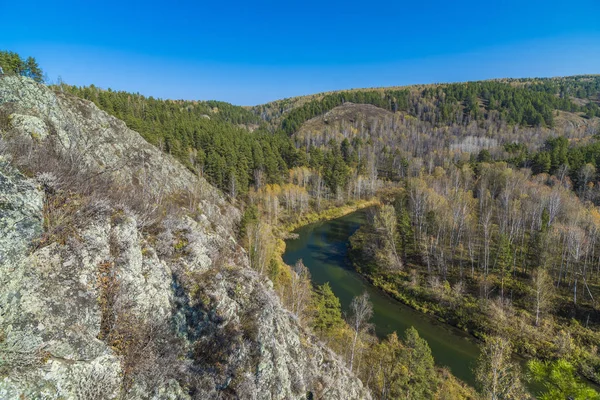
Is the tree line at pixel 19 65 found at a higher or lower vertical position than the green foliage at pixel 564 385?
higher

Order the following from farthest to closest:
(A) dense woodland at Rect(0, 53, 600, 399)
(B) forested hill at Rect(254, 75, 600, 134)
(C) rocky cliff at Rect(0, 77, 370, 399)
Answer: (B) forested hill at Rect(254, 75, 600, 134)
(A) dense woodland at Rect(0, 53, 600, 399)
(C) rocky cliff at Rect(0, 77, 370, 399)

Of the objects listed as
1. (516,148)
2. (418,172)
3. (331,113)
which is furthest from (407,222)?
(331,113)

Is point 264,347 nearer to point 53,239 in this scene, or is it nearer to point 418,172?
point 53,239

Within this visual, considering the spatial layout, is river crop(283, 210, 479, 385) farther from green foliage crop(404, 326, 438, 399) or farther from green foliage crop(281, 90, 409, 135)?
green foliage crop(281, 90, 409, 135)

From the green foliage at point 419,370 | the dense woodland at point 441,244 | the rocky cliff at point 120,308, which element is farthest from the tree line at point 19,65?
the green foliage at point 419,370

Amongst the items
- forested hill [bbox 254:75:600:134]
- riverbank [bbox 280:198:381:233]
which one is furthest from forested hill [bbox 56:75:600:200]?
riverbank [bbox 280:198:381:233]

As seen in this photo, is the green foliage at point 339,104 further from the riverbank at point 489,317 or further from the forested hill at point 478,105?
the riverbank at point 489,317
